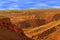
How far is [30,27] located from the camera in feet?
81.1

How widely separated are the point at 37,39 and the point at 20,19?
9605 millimetres

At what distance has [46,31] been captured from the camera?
2028 centimetres

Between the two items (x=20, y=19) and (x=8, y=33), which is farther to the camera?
(x=20, y=19)

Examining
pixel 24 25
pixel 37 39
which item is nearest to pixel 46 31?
pixel 37 39

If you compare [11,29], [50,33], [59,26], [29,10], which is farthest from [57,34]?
[29,10]

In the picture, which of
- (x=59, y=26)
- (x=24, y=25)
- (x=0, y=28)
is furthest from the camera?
(x=24, y=25)

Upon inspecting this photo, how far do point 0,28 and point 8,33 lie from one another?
53 centimetres

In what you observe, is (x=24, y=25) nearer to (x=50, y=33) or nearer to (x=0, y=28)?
(x=50, y=33)

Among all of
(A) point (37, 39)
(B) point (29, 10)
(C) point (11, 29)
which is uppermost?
(C) point (11, 29)

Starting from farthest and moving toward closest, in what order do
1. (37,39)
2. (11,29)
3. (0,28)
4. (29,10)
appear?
(29,10)
(37,39)
(11,29)
(0,28)

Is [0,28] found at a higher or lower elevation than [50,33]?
higher

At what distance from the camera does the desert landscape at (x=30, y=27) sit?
13.6 metres

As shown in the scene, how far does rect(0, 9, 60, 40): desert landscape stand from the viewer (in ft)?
44.5

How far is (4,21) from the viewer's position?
13.7m
